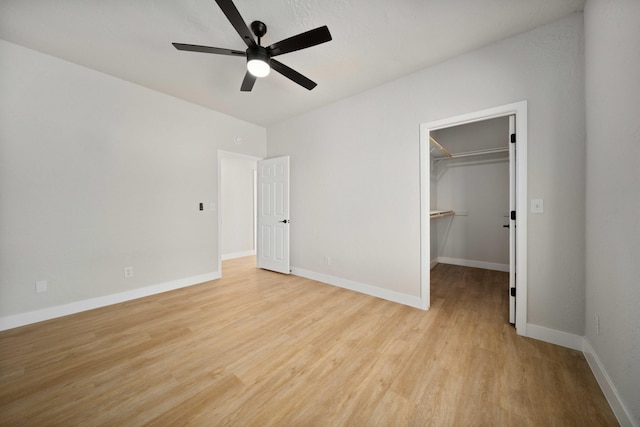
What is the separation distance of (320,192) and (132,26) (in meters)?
2.78

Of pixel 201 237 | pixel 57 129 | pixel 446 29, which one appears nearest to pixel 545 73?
pixel 446 29

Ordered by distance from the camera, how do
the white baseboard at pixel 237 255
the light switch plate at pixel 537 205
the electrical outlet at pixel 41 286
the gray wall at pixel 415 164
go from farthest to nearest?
the white baseboard at pixel 237 255 → the electrical outlet at pixel 41 286 → the light switch plate at pixel 537 205 → the gray wall at pixel 415 164

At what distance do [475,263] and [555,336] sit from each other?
2.73m

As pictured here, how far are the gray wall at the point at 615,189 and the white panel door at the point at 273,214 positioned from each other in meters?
3.57

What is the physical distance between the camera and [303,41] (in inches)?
70.0

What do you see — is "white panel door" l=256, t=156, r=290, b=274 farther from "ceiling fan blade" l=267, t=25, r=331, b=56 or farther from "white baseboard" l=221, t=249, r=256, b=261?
"ceiling fan blade" l=267, t=25, r=331, b=56

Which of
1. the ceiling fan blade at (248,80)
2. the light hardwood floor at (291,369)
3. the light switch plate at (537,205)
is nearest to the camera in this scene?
the light hardwood floor at (291,369)

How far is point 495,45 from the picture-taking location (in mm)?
2258

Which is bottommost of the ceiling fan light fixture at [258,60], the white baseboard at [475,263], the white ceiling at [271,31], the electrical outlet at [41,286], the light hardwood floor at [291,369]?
the light hardwood floor at [291,369]

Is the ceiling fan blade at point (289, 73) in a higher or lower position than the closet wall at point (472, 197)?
higher

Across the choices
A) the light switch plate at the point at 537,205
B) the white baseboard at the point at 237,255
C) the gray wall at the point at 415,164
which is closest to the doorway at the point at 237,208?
the white baseboard at the point at 237,255

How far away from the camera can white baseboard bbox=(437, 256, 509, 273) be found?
427 centimetres

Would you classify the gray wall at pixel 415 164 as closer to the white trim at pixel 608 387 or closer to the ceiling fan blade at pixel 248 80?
the white trim at pixel 608 387

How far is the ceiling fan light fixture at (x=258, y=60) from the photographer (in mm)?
1947
